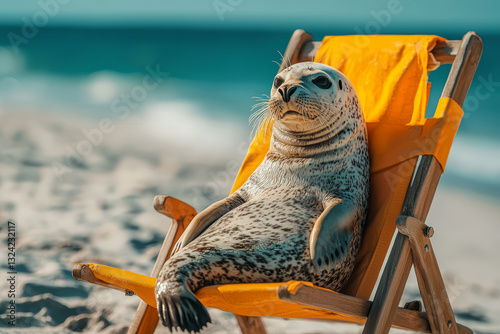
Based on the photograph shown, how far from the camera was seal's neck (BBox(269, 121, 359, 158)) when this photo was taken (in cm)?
265

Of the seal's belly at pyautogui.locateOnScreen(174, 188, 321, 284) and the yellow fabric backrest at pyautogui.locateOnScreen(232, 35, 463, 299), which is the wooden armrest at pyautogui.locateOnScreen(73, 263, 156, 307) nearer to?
the seal's belly at pyautogui.locateOnScreen(174, 188, 321, 284)

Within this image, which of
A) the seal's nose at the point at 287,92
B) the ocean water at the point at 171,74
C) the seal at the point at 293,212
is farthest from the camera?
the ocean water at the point at 171,74

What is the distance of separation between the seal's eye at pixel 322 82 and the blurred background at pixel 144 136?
5.56 feet

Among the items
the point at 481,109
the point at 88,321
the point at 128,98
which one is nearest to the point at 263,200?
the point at 88,321

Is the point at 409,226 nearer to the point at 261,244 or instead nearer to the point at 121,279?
the point at 261,244

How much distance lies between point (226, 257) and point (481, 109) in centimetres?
695

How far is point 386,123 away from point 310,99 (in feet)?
1.50

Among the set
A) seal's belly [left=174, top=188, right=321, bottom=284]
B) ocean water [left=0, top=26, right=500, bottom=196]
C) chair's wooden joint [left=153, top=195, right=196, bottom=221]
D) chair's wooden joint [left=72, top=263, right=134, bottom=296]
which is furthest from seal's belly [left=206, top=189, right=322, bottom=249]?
ocean water [left=0, top=26, right=500, bottom=196]

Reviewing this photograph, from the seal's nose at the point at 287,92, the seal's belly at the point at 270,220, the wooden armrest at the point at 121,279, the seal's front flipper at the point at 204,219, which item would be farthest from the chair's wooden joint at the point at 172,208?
the seal's nose at the point at 287,92

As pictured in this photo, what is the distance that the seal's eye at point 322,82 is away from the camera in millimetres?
2621

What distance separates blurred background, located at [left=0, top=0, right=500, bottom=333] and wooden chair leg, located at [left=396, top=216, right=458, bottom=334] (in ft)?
4.66

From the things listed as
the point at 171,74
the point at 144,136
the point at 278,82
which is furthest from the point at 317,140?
the point at 171,74

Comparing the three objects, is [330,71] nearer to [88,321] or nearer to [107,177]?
[88,321]

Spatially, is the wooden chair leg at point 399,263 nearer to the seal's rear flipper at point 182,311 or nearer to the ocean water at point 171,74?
the seal's rear flipper at point 182,311
